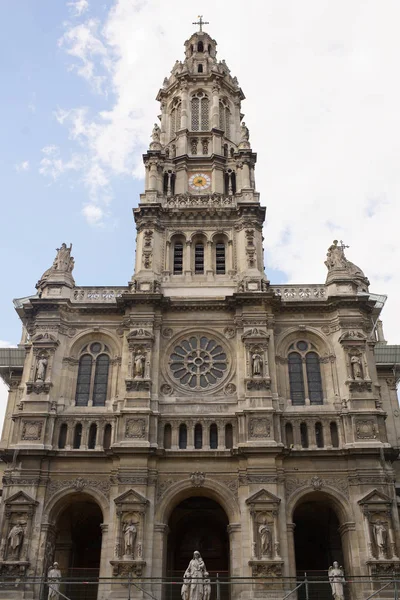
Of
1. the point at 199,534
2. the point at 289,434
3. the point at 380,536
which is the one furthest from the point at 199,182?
the point at 380,536

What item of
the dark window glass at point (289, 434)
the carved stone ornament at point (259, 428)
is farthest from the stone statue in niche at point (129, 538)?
the dark window glass at point (289, 434)

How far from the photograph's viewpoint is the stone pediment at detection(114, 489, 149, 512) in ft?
91.6

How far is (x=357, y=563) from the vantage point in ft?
88.4

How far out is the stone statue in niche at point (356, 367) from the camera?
31.2 meters

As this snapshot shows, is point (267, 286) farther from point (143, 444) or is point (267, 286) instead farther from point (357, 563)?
point (357, 563)

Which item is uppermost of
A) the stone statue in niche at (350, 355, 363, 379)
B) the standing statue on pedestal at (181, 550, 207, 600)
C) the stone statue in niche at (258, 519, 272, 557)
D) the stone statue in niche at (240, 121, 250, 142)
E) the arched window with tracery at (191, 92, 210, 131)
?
the arched window with tracery at (191, 92, 210, 131)

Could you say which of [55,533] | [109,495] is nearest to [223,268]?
[109,495]

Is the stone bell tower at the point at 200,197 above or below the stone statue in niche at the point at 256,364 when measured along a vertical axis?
above

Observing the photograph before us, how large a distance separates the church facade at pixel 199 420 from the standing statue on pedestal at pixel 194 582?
3.70 meters

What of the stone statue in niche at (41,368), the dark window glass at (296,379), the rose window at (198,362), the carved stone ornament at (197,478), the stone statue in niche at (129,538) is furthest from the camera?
the rose window at (198,362)

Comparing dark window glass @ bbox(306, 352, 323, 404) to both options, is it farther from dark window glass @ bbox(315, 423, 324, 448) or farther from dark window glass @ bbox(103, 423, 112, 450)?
dark window glass @ bbox(103, 423, 112, 450)

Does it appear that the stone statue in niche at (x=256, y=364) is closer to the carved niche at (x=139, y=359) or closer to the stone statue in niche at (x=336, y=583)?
the carved niche at (x=139, y=359)

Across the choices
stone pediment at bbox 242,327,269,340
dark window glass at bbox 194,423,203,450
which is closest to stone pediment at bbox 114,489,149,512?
dark window glass at bbox 194,423,203,450

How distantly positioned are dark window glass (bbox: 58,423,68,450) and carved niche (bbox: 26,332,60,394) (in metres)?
2.01
